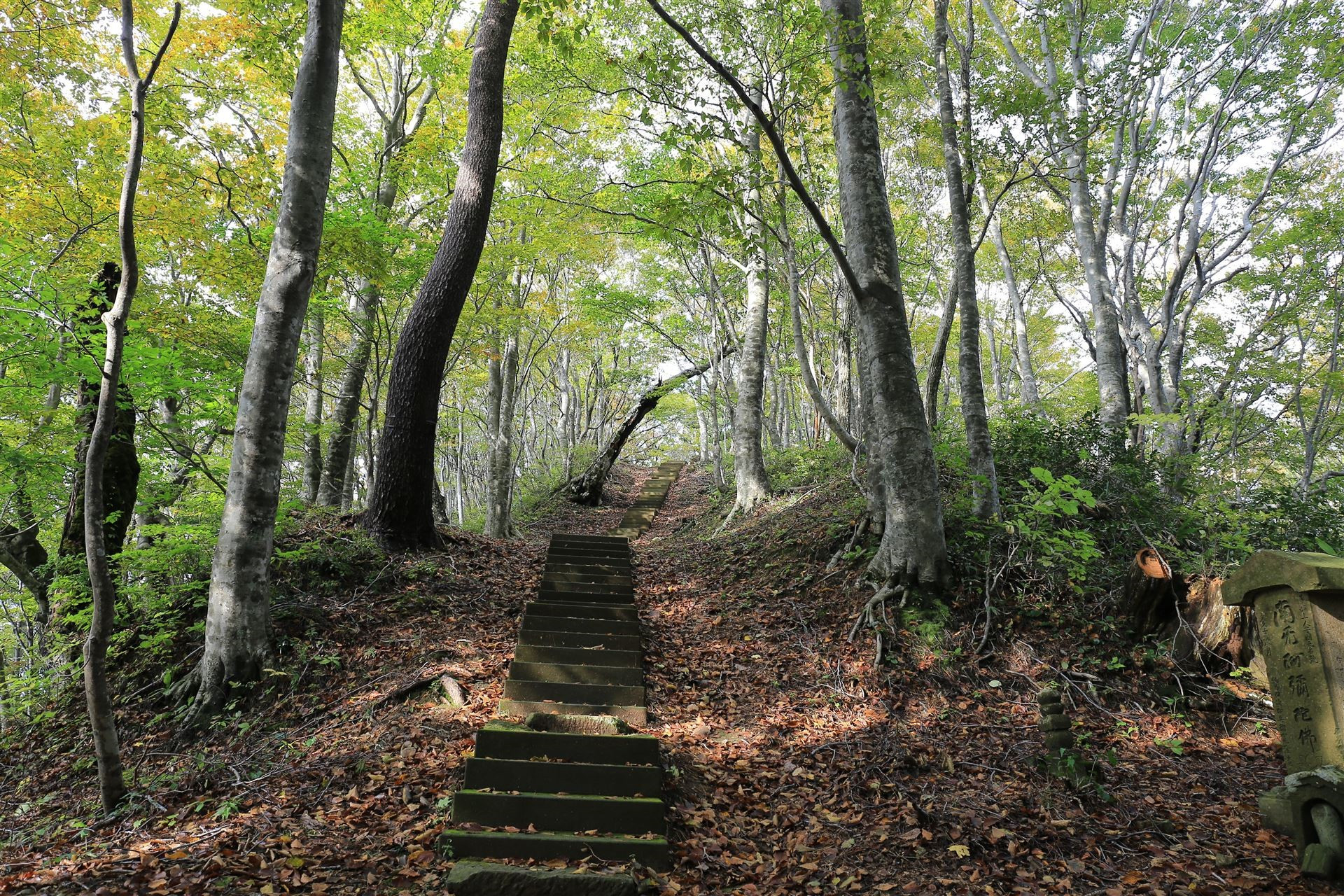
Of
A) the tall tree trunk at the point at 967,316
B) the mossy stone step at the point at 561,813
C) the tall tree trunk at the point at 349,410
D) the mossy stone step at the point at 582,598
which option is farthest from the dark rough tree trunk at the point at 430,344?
the tall tree trunk at the point at 967,316

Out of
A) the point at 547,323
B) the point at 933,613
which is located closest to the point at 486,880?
the point at 933,613

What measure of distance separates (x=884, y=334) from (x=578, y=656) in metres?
4.42

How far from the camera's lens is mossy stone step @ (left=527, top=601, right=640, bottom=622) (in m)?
6.95

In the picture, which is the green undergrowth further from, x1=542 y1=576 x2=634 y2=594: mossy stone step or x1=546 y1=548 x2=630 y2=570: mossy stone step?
x1=546 y1=548 x2=630 y2=570: mossy stone step

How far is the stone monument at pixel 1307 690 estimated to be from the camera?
3.13m

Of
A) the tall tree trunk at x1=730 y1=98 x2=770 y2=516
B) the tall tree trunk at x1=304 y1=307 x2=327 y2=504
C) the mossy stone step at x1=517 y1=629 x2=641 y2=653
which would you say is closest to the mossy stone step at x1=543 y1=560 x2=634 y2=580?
the mossy stone step at x1=517 y1=629 x2=641 y2=653

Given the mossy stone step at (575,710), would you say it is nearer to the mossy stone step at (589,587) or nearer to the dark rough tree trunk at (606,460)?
the mossy stone step at (589,587)

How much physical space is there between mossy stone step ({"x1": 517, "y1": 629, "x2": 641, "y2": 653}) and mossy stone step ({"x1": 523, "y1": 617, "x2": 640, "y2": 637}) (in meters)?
0.15

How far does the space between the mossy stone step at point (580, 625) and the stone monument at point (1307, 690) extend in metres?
5.01

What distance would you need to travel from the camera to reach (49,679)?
5.70 meters

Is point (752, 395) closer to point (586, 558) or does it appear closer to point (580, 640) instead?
point (586, 558)

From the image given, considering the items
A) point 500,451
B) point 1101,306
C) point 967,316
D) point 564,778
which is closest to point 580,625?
point 564,778

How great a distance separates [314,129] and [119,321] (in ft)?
9.06

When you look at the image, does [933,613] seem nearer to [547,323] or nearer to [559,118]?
[559,118]
